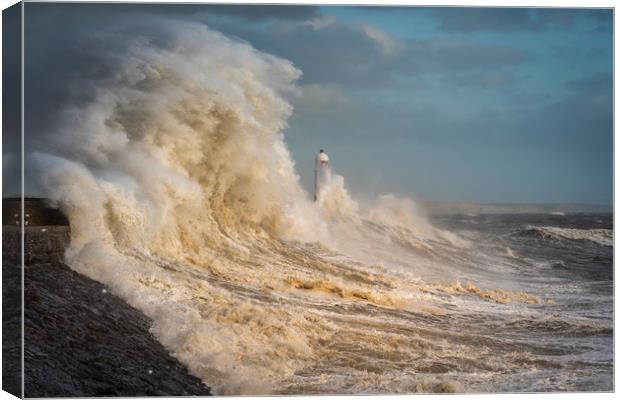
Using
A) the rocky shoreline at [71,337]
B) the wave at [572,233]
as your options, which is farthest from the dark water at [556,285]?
the rocky shoreline at [71,337]

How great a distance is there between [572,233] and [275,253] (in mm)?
2014

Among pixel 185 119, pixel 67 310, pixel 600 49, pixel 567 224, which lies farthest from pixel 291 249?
pixel 600 49

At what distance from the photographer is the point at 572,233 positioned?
6168 mm

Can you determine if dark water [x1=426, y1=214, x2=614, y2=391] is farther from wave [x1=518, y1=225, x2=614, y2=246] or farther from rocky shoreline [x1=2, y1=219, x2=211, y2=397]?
rocky shoreline [x1=2, y1=219, x2=211, y2=397]

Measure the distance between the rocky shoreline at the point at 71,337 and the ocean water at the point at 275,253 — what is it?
9cm

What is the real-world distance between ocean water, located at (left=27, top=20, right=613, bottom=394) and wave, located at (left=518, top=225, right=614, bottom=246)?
14mm

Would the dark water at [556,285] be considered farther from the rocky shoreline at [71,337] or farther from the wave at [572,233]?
the rocky shoreline at [71,337]

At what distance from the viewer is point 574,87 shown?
6047 millimetres

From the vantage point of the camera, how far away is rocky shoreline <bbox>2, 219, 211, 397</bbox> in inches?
218

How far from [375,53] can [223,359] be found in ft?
7.15

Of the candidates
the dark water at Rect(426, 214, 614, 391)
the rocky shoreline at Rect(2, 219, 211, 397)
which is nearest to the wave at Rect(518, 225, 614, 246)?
the dark water at Rect(426, 214, 614, 391)

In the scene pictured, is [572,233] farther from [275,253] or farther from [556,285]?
[275,253]

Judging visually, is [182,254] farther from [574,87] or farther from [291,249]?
[574,87]

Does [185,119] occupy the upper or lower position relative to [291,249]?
upper
